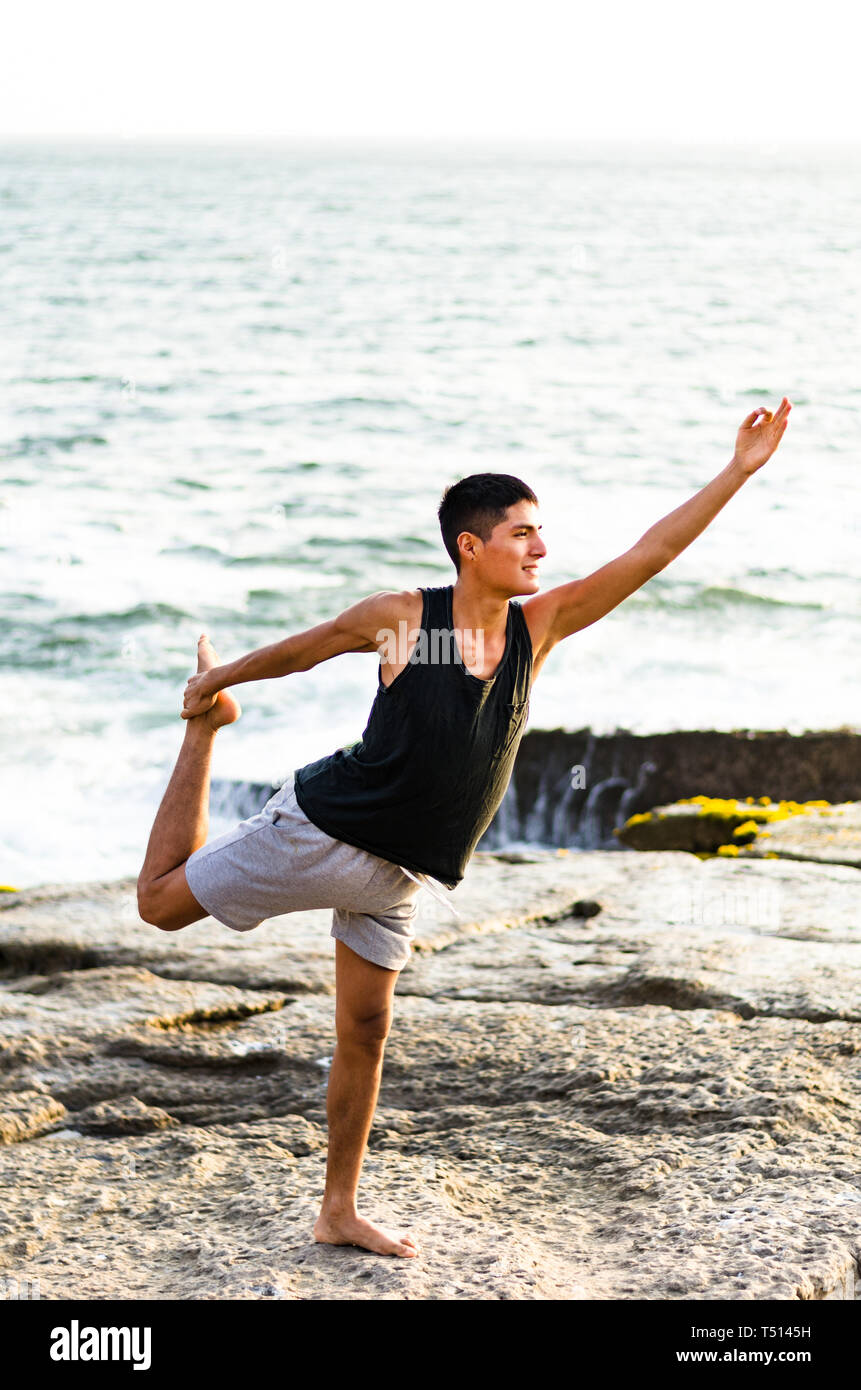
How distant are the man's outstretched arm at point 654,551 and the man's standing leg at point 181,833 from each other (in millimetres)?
816

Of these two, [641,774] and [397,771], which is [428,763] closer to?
[397,771]

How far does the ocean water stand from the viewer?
45.2 ft

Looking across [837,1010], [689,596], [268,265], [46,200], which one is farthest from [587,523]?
[46,200]

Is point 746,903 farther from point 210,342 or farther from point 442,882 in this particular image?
point 210,342

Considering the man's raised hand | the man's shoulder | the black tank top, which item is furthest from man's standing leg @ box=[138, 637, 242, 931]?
the man's raised hand

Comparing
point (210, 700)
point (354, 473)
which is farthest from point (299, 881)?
point (354, 473)

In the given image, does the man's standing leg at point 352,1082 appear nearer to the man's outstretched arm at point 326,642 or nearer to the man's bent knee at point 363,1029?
the man's bent knee at point 363,1029

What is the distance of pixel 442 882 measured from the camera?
3195mm

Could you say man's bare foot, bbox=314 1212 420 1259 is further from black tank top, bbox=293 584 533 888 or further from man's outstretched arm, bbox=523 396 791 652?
man's outstretched arm, bbox=523 396 791 652

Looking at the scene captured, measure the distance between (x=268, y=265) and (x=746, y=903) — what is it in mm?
49698

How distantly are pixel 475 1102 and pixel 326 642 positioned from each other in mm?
1728

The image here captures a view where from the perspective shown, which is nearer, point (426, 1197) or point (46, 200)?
point (426, 1197)

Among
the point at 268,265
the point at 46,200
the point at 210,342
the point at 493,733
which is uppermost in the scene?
the point at 46,200

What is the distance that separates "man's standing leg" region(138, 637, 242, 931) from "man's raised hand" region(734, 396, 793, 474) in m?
1.35
